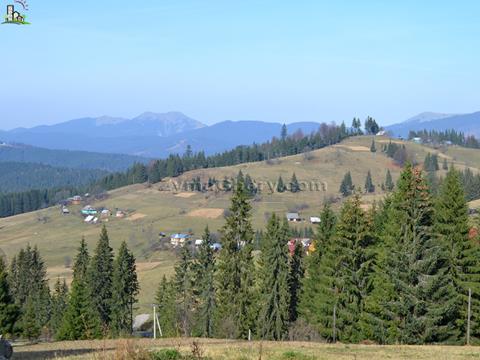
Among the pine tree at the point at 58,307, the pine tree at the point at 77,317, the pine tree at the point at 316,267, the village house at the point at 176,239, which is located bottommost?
the village house at the point at 176,239

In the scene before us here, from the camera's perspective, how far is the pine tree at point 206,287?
5622cm

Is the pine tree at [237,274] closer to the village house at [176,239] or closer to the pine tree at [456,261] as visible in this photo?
the pine tree at [456,261]

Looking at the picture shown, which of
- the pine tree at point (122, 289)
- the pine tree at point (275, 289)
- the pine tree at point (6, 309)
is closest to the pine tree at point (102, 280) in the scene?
the pine tree at point (122, 289)

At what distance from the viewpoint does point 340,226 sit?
134ft

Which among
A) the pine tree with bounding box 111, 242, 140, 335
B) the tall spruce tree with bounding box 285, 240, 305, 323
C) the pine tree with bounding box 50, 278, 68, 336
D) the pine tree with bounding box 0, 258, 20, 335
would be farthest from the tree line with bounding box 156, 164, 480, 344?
the pine tree with bounding box 50, 278, 68, 336

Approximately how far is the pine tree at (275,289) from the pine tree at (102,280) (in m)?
20.4

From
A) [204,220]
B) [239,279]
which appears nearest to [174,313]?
[239,279]

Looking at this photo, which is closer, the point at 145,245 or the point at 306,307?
the point at 306,307

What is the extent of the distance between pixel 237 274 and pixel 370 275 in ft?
43.6

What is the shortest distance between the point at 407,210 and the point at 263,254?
15.6 m

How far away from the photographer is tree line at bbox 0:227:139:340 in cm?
5494

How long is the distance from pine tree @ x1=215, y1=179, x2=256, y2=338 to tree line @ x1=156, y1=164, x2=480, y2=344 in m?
0.08

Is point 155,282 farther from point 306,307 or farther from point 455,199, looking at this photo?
point 455,199

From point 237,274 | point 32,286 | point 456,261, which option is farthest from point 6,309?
point 456,261
